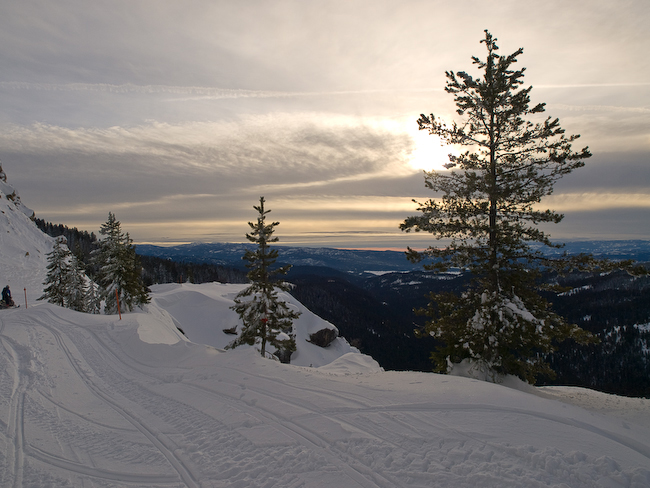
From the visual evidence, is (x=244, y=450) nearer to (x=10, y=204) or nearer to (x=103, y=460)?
(x=103, y=460)

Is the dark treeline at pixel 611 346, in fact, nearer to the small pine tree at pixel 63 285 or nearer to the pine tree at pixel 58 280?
the small pine tree at pixel 63 285

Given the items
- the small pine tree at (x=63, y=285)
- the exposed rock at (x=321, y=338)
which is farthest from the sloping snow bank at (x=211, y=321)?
the small pine tree at (x=63, y=285)

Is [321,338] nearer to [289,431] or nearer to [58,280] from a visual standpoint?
[58,280]

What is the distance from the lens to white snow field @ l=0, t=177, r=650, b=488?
4.69m

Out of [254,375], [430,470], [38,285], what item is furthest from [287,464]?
[38,285]

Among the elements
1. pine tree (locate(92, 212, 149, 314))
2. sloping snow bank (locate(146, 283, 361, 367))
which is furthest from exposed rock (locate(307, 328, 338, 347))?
pine tree (locate(92, 212, 149, 314))

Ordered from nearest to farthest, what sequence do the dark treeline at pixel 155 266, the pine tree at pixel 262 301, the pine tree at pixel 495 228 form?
the pine tree at pixel 495 228 < the pine tree at pixel 262 301 < the dark treeline at pixel 155 266

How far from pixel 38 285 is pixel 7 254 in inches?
578

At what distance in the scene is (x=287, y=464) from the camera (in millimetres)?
5020

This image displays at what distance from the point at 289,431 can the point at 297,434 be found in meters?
0.20

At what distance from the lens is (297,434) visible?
19.3ft

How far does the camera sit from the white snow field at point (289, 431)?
4691 millimetres

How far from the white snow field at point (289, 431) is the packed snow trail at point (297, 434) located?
3cm

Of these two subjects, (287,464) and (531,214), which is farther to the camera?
(531,214)
